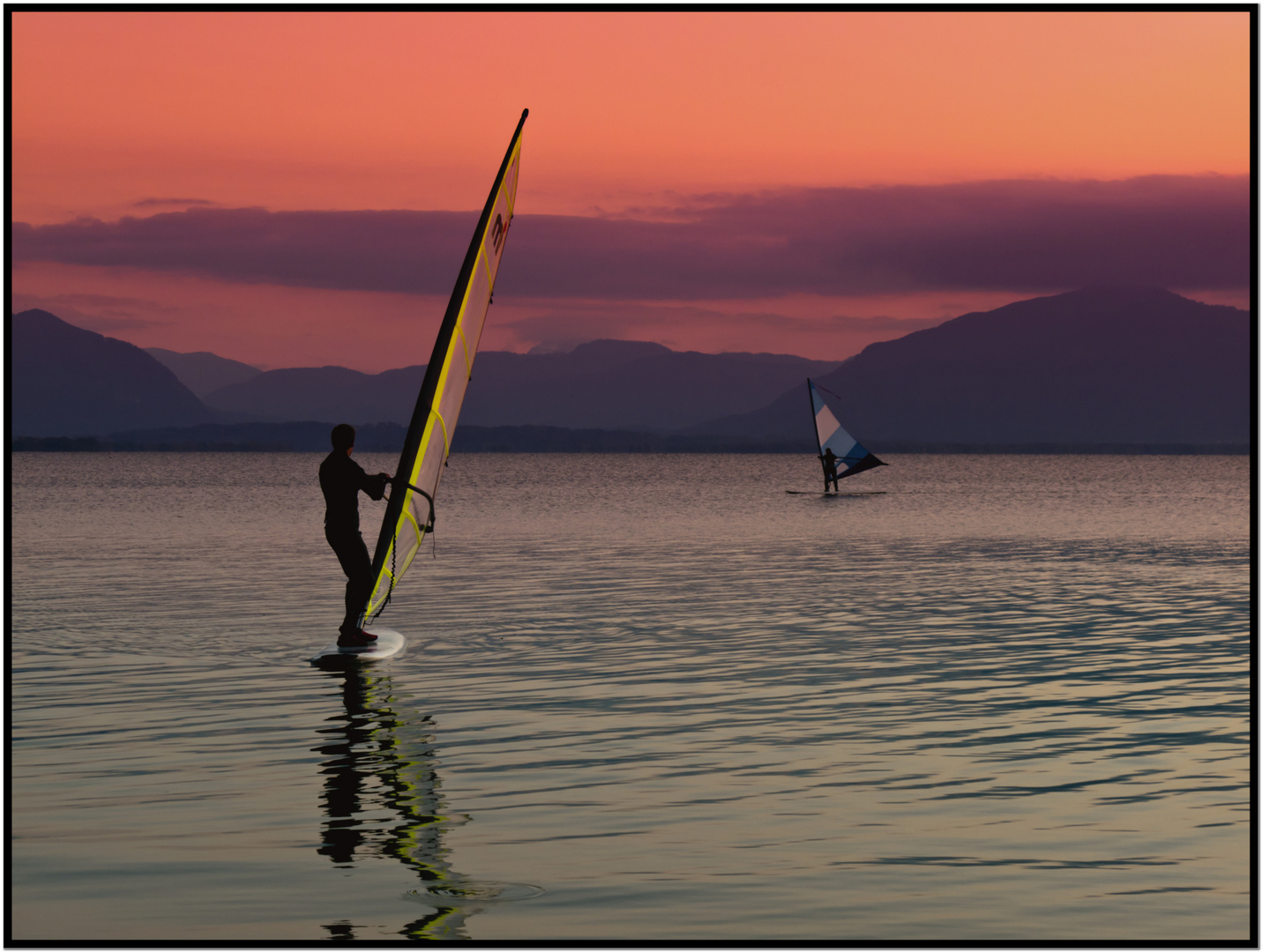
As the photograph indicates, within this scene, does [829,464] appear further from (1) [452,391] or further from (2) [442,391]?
(2) [442,391]

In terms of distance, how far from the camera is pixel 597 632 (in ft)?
63.3

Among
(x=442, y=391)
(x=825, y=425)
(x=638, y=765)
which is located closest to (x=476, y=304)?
(x=442, y=391)

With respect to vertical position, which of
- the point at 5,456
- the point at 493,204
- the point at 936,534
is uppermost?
the point at 493,204

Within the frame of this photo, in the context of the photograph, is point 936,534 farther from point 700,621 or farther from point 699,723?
point 699,723

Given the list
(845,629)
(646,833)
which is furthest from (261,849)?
(845,629)

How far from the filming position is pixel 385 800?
9703 mm

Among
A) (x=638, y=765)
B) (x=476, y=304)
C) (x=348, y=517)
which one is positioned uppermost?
(x=476, y=304)

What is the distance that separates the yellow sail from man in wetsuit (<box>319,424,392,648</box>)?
186 millimetres

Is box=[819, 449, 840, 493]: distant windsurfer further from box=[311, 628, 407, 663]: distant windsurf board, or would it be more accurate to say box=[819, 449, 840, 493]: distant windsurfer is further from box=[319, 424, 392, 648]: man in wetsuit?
box=[319, 424, 392, 648]: man in wetsuit

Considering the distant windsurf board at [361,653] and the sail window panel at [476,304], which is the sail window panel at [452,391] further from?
the distant windsurf board at [361,653]

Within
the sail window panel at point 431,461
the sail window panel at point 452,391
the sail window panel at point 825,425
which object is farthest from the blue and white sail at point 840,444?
the sail window panel at point 431,461

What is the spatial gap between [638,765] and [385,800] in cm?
207

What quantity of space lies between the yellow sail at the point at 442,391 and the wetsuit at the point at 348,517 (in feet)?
0.63

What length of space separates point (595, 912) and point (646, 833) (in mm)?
1500
